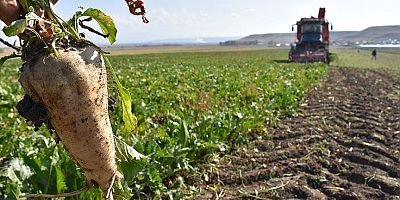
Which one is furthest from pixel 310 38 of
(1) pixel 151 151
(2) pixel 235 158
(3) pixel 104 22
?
(3) pixel 104 22

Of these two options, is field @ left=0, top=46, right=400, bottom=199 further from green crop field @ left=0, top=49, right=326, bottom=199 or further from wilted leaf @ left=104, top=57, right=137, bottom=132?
wilted leaf @ left=104, top=57, right=137, bottom=132

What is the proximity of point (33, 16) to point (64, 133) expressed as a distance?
0.50 m

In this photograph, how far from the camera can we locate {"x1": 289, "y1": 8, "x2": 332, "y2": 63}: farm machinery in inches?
934

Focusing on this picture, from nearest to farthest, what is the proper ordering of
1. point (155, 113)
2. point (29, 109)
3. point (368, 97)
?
1. point (29, 109)
2. point (155, 113)
3. point (368, 97)

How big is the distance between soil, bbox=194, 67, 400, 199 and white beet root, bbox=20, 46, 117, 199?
64.9 inches

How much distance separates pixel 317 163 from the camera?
420cm

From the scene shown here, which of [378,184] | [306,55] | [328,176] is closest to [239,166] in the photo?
[328,176]

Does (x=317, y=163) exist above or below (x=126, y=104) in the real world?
below

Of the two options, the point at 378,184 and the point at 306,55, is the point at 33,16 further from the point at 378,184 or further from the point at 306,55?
the point at 306,55

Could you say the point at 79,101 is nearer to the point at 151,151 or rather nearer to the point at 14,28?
the point at 14,28

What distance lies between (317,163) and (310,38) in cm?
2075

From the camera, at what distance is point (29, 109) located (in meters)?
1.62

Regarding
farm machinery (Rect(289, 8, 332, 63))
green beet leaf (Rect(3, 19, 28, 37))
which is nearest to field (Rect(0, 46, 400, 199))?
green beet leaf (Rect(3, 19, 28, 37))

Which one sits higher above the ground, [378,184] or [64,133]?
[64,133]
